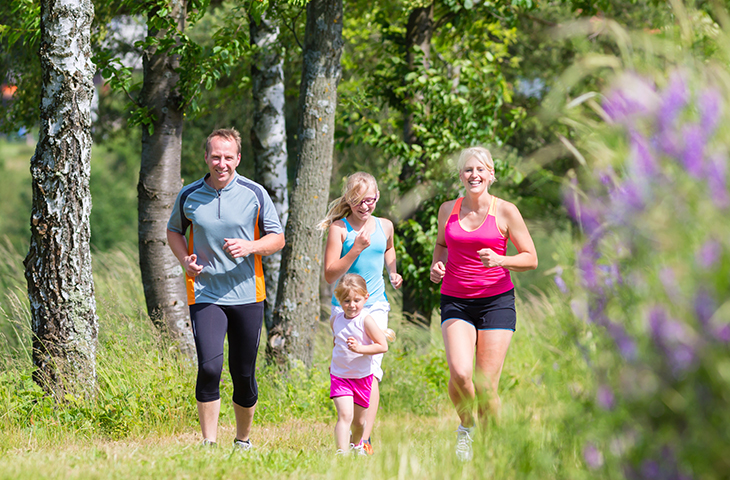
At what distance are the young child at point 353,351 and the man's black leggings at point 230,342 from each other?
57 centimetres

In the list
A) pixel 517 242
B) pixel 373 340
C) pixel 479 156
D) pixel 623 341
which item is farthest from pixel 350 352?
pixel 623 341

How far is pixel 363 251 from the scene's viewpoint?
14.3 ft

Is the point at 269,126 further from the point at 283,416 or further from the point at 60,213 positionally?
the point at 283,416

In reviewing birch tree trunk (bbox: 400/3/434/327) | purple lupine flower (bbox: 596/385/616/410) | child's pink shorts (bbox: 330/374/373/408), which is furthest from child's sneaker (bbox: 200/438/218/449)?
birch tree trunk (bbox: 400/3/434/327)

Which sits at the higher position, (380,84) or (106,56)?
(380,84)

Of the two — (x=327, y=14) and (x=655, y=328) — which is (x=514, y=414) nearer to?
(x=655, y=328)

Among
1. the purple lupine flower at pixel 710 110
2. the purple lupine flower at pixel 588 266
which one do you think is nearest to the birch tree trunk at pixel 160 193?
the purple lupine flower at pixel 588 266

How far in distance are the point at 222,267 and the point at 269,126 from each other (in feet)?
11.6

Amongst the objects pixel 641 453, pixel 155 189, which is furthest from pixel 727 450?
pixel 155 189

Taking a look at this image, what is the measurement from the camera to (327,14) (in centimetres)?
637

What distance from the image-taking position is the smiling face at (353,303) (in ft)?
13.7

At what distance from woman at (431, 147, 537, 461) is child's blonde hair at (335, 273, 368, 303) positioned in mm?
575

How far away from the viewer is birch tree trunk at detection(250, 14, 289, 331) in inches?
293

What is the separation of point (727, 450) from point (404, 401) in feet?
16.4
